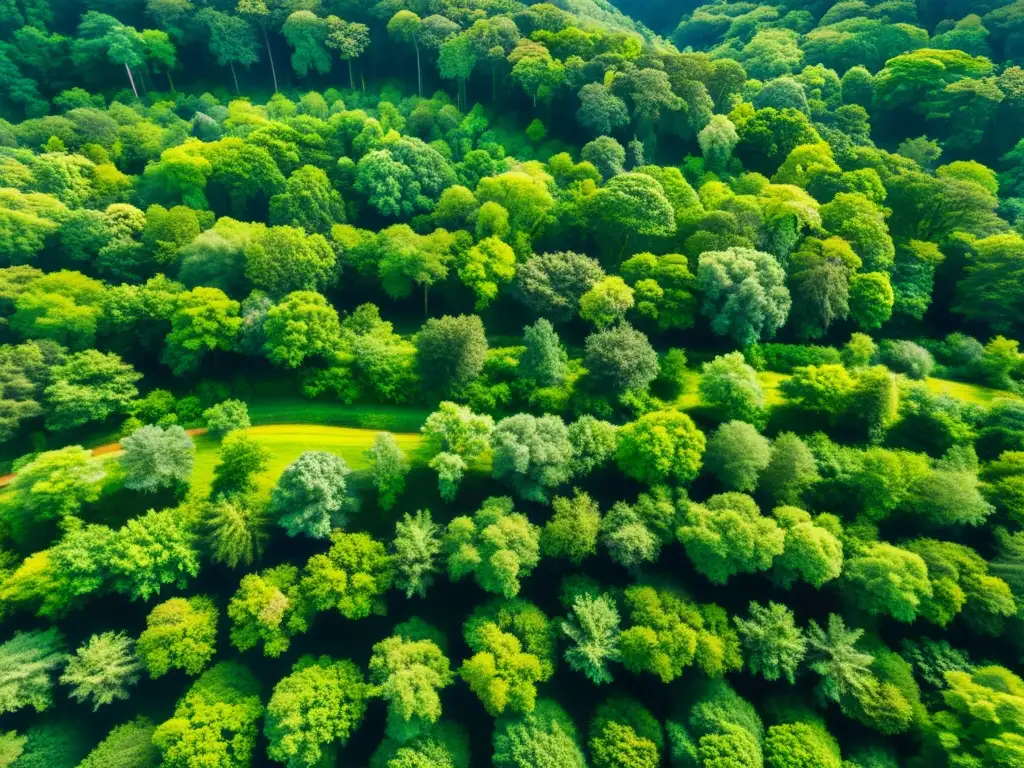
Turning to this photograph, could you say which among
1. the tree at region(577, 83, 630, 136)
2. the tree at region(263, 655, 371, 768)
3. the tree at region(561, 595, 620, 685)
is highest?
the tree at region(577, 83, 630, 136)

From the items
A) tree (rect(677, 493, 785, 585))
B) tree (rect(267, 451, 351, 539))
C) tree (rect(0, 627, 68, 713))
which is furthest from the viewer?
tree (rect(677, 493, 785, 585))

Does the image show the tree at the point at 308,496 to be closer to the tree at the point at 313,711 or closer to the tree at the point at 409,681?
the tree at the point at 313,711

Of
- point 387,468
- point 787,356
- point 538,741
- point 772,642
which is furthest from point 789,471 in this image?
point 387,468

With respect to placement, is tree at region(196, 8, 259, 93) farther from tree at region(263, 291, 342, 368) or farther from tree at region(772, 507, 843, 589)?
tree at region(772, 507, 843, 589)

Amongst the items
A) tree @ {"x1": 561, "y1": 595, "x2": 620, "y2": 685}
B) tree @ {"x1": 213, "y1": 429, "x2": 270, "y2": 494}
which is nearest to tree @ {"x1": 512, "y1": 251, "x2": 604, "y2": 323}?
tree @ {"x1": 561, "y1": 595, "x2": 620, "y2": 685}

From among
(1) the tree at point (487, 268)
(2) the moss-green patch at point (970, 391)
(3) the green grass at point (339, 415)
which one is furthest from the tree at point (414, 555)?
(2) the moss-green patch at point (970, 391)

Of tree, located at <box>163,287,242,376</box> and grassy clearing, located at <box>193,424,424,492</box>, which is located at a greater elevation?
tree, located at <box>163,287,242,376</box>

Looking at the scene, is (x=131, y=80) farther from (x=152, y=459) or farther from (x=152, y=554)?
(x=152, y=554)

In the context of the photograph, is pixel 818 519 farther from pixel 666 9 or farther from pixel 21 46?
pixel 666 9
